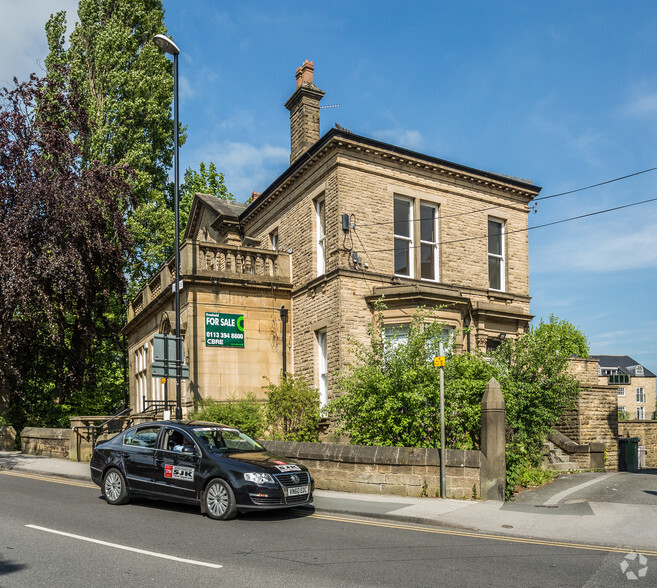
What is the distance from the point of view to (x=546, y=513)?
10.6 m

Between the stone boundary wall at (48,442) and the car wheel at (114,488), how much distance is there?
9418 mm

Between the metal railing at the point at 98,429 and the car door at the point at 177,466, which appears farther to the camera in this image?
the metal railing at the point at 98,429

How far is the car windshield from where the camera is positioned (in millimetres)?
10680

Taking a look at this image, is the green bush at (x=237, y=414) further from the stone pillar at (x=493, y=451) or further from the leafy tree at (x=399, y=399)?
the stone pillar at (x=493, y=451)

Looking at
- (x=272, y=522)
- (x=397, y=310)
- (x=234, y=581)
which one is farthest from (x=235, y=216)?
(x=234, y=581)

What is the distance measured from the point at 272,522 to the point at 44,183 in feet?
56.1

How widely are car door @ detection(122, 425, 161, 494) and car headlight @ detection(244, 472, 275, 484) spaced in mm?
2110

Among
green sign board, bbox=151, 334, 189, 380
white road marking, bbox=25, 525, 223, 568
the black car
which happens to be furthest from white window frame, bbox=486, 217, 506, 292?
white road marking, bbox=25, 525, 223, 568

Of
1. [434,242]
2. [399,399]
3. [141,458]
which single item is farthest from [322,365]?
[141,458]

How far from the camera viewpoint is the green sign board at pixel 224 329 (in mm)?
19344

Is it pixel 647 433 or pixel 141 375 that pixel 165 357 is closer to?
pixel 141 375

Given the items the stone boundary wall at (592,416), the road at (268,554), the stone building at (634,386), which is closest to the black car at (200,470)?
the road at (268,554)

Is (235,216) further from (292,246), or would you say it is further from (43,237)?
(43,237)

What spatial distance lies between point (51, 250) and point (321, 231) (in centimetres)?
980
